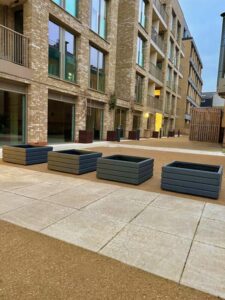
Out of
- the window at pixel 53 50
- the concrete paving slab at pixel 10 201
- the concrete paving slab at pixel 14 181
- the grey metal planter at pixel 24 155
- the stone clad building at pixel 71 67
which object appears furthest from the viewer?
the window at pixel 53 50

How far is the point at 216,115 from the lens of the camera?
81.4 feet

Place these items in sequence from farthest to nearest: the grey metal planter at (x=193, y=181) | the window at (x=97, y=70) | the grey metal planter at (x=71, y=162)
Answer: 1. the window at (x=97, y=70)
2. the grey metal planter at (x=71, y=162)
3. the grey metal planter at (x=193, y=181)

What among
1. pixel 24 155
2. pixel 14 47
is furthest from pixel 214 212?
pixel 14 47

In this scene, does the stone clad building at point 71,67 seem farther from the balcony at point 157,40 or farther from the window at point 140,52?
the balcony at point 157,40

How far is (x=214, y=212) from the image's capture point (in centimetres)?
433

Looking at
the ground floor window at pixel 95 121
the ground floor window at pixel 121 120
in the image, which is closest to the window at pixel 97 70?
the ground floor window at pixel 95 121

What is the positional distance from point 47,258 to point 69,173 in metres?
4.41

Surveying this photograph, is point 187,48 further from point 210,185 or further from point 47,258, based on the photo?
point 47,258

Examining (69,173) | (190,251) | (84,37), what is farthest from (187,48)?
(190,251)

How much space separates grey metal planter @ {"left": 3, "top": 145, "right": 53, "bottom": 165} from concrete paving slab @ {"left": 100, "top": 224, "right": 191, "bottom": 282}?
5.43 meters

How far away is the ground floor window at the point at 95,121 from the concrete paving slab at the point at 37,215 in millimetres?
13487

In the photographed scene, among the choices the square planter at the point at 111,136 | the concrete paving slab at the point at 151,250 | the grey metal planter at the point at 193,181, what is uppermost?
the square planter at the point at 111,136

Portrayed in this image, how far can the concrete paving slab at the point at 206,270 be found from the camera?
2.29 m

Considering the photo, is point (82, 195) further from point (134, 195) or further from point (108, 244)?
point (108, 244)
